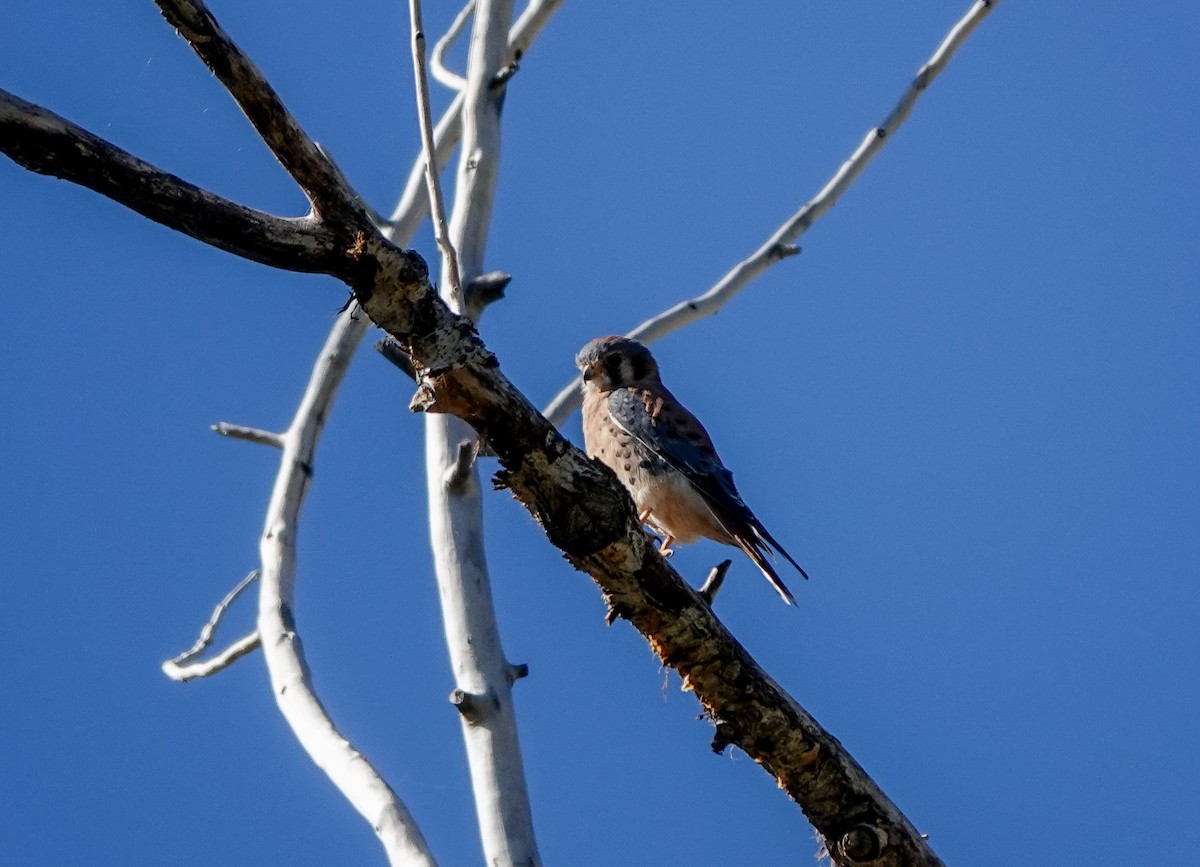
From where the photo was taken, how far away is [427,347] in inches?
91.7

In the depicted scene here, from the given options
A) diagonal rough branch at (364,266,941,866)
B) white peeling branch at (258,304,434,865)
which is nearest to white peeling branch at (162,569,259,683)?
white peeling branch at (258,304,434,865)

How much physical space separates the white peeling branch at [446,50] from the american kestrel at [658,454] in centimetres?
110

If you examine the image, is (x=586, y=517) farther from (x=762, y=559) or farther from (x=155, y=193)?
(x=762, y=559)

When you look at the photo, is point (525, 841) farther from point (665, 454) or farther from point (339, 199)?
point (665, 454)

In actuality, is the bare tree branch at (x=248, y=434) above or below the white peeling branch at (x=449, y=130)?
below

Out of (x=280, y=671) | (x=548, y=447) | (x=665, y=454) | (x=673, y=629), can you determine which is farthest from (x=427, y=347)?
(x=665, y=454)

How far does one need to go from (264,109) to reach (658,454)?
10.4ft

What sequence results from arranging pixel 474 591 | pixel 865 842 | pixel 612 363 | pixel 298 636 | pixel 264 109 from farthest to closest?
pixel 612 363, pixel 298 636, pixel 474 591, pixel 865 842, pixel 264 109

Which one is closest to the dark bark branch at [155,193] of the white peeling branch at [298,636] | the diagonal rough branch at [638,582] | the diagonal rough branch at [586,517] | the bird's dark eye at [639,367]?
the diagonal rough branch at [586,517]

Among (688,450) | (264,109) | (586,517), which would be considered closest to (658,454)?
(688,450)

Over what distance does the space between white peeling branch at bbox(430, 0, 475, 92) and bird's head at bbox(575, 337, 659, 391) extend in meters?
1.15

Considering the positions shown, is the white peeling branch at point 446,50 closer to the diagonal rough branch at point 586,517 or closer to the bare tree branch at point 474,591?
the bare tree branch at point 474,591

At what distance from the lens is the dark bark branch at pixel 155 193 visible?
78.4 inches

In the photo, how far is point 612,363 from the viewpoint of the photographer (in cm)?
552
